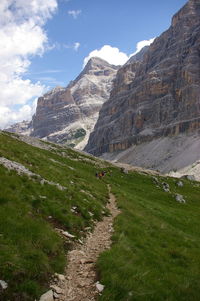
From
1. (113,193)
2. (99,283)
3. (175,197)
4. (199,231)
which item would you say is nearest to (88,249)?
(99,283)

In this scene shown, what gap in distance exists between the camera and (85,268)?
1094 cm

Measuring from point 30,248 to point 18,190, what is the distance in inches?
216

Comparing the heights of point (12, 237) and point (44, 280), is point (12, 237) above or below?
above

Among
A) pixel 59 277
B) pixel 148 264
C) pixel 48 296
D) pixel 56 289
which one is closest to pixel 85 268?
pixel 59 277

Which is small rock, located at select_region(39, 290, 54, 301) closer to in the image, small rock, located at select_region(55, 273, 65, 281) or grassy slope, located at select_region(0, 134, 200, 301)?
grassy slope, located at select_region(0, 134, 200, 301)

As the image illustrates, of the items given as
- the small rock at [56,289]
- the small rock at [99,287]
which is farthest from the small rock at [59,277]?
the small rock at [99,287]

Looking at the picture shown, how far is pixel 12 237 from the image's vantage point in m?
10.2

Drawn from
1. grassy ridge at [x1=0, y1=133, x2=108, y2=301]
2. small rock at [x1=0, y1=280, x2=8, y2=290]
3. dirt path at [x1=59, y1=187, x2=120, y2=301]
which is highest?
grassy ridge at [x1=0, y1=133, x2=108, y2=301]

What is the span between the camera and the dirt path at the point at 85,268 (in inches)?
361

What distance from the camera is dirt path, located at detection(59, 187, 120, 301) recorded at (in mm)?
9172

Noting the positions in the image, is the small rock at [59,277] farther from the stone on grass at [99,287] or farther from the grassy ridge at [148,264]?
the grassy ridge at [148,264]

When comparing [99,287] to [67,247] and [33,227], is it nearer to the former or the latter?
[67,247]

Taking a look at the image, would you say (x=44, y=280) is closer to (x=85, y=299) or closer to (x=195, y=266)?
(x=85, y=299)

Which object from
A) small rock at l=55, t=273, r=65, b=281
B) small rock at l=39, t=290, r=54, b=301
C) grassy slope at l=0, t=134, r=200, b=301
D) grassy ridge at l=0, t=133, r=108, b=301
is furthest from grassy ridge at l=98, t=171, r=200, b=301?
grassy ridge at l=0, t=133, r=108, b=301
